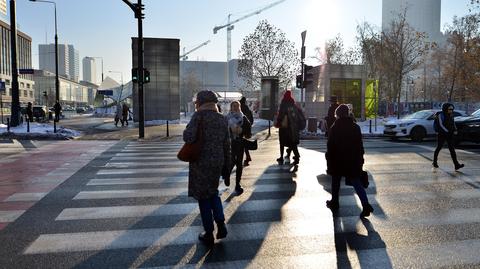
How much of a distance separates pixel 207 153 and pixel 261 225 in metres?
Result: 1.46

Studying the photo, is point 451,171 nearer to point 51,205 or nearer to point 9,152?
point 51,205

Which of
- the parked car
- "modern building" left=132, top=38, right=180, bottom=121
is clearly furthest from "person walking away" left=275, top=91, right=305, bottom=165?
"modern building" left=132, top=38, right=180, bottom=121

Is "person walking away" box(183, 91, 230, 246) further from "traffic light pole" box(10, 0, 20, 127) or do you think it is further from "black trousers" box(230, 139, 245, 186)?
"traffic light pole" box(10, 0, 20, 127)

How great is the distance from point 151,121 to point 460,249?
3028cm

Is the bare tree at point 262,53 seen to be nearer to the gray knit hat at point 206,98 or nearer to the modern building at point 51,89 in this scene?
the gray knit hat at point 206,98

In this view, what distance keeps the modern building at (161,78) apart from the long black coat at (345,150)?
28680 millimetres

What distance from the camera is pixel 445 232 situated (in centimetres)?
575

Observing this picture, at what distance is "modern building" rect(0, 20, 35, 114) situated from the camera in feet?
355

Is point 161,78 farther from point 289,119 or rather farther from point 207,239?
point 207,239

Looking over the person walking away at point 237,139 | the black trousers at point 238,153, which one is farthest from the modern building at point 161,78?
the black trousers at point 238,153

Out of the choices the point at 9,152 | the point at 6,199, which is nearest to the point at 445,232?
the point at 6,199

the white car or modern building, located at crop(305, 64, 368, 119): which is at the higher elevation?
modern building, located at crop(305, 64, 368, 119)

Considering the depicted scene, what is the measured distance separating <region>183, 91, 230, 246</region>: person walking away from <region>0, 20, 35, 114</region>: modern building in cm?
10734

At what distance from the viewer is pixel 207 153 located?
5172mm
